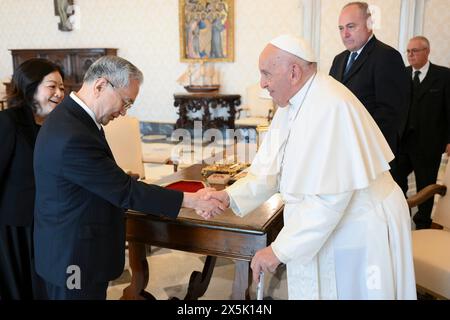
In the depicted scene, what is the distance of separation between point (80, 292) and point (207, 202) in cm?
71

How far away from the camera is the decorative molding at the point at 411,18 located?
25.7ft

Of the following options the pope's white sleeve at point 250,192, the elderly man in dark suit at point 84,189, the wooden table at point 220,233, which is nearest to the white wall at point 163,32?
the wooden table at point 220,233

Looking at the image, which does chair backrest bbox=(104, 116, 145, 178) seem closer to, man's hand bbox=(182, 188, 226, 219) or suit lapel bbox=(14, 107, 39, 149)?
suit lapel bbox=(14, 107, 39, 149)

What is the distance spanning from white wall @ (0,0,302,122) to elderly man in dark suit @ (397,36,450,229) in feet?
15.2

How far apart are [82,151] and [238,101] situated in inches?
310

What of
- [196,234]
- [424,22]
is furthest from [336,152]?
[424,22]

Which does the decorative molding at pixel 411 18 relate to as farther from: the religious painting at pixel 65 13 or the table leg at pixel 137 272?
the religious painting at pixel 65 13

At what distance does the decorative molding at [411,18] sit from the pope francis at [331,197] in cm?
695

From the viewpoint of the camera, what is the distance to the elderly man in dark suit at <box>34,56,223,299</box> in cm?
179

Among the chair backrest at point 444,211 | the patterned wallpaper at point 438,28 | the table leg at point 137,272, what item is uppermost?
the patterned wallpaper at point 438,28

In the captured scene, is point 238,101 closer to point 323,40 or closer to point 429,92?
point 323,40

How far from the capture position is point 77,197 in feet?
6.05

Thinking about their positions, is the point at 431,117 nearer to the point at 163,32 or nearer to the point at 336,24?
the point at 336,24

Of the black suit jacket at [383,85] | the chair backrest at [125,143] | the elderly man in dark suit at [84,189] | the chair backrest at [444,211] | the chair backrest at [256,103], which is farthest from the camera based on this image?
the chair backrest at [256,103]
